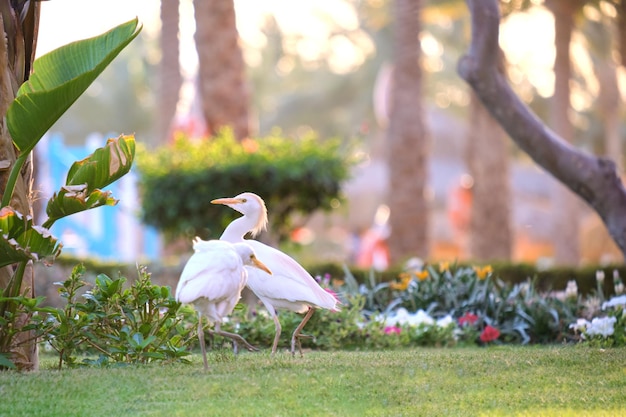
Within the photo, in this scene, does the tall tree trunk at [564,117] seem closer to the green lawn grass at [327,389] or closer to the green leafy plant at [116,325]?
the green lawn grass at [327,389]

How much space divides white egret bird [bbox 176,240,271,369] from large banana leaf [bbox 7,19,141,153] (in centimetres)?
120

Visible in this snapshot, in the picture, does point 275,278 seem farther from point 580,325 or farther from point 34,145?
point 580,325

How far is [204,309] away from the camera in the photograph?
629cm

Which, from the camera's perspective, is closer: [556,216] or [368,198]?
[556,216]

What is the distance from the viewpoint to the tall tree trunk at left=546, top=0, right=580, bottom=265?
2256cm

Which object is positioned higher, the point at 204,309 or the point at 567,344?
the point at 204,309

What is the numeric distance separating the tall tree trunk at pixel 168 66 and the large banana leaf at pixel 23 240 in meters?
17.0

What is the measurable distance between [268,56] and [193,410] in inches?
2118

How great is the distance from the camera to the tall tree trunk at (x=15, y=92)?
6629 mm

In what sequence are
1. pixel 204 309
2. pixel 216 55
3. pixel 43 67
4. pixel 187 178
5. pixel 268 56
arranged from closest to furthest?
pixel 204 309 < pixel 43 67 < pixel 187 178 < pixel 216 55 < pixel 268 56

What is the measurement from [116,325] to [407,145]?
11.4 meters

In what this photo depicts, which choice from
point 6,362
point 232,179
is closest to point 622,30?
point 232,179

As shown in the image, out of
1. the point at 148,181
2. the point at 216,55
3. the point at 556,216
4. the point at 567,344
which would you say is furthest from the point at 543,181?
the point at 567,344

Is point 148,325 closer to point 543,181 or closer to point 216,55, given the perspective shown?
point 216,55
